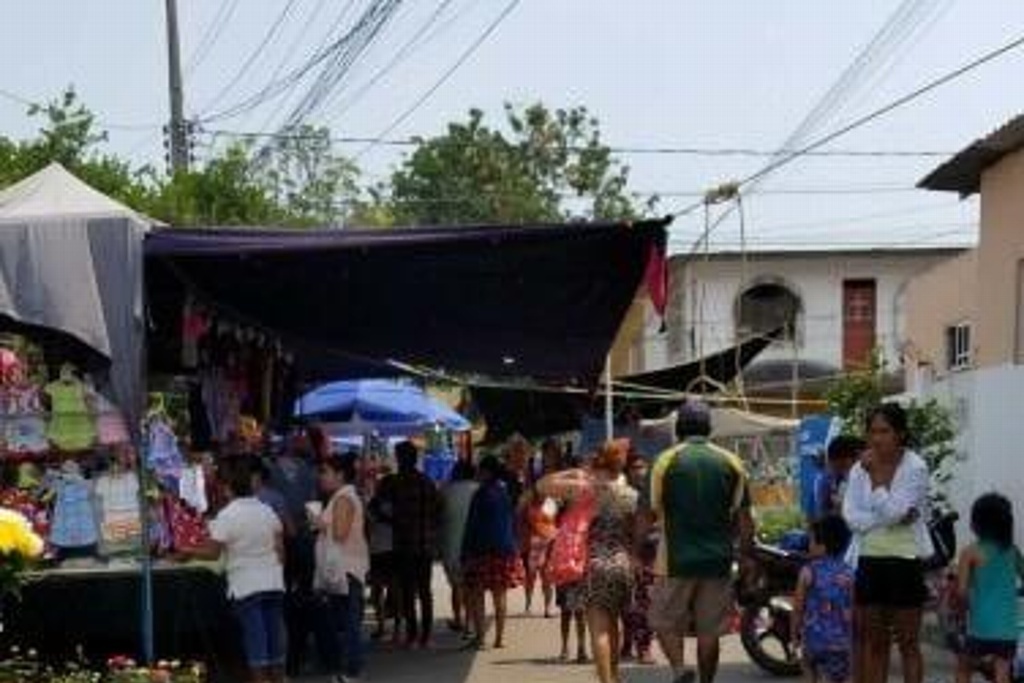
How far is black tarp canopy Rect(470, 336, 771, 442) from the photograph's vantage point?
25688mm

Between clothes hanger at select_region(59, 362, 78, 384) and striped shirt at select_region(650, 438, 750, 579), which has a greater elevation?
clothes hanger at select_region(59, 362, 78, 384)

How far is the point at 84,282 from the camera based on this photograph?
992cm

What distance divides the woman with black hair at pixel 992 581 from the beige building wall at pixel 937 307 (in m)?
12.0

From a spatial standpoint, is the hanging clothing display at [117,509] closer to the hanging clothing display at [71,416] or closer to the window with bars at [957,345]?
the hanging clothing display at [71,416]

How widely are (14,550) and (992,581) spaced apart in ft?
18.3

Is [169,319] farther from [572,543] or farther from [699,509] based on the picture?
[699,509]

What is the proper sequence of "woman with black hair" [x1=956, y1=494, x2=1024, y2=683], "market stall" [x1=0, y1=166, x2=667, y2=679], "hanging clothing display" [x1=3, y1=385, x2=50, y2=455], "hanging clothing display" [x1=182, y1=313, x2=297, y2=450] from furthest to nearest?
"hanging clothing display" [x1=182, y1=313, x2=297, y2=450] → "hanging clothing display" [x1=3, y1=385, x2=50, y2=455] → "market stall" [x1=0, y1=166, x2=667, y2=679] → "woman with black hair" [x1=956, y1=494, x2=1024, y2=683]

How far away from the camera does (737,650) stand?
14188mm

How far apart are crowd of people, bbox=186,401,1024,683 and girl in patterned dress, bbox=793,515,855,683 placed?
11 millimetres

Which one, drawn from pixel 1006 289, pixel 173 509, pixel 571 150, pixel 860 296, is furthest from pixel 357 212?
pixel 173 509

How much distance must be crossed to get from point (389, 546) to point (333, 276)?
3.98 meters

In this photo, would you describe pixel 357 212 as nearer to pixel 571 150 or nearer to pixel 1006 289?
pixel 571 150

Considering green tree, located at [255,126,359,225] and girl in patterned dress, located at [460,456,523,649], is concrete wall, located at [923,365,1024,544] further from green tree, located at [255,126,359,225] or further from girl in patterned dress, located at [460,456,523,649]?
green tree, located at [255,126,359,225]

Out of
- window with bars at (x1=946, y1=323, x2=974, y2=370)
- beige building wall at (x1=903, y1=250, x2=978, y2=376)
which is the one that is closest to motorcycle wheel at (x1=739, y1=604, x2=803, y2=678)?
beige building wall at (x1=903, y1=250, x2=978, y2=376)
